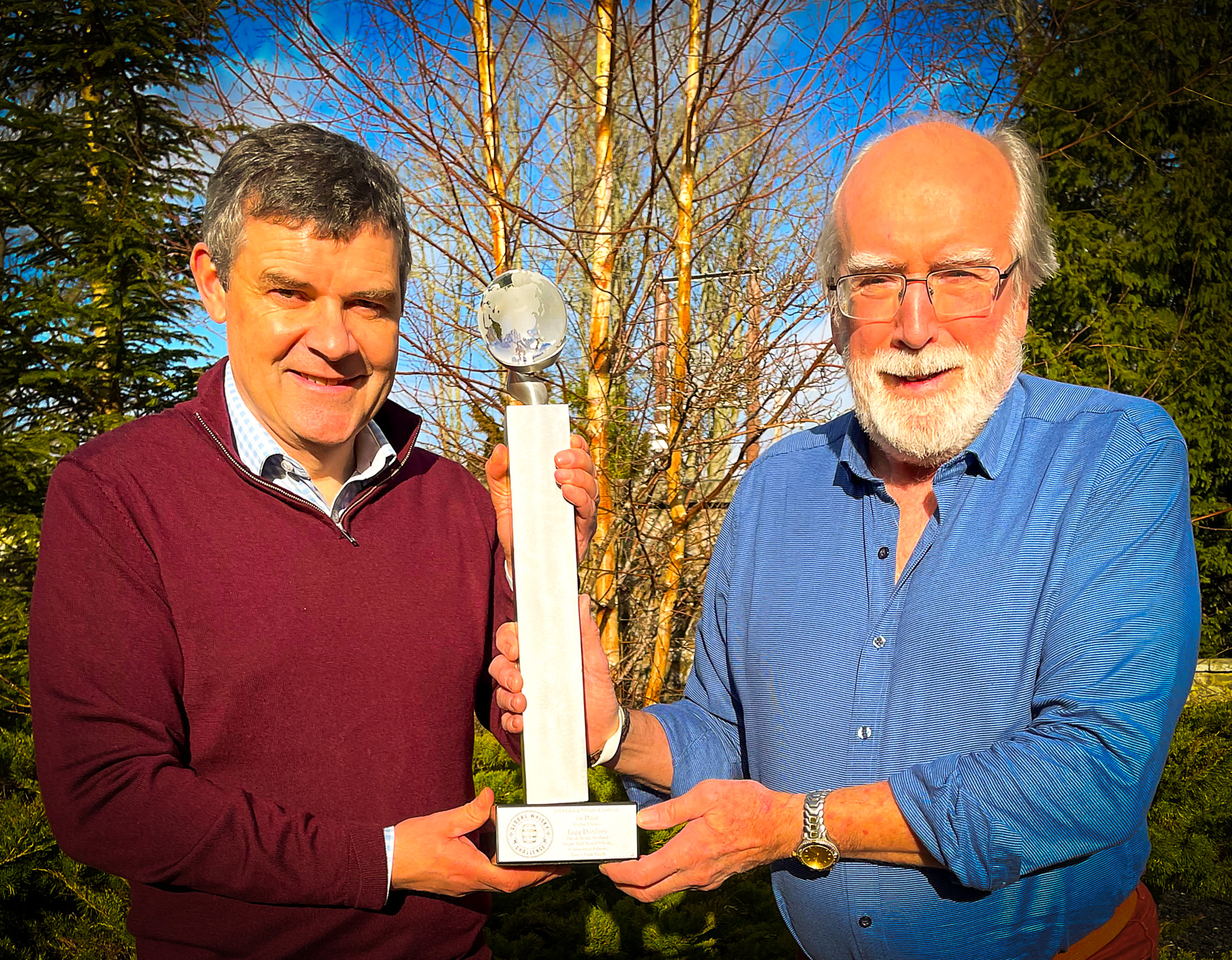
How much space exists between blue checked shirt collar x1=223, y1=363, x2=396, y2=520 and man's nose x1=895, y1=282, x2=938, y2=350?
1.20 metres

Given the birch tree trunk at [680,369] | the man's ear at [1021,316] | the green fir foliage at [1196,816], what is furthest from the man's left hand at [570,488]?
the green fir foliage at [1196,816]

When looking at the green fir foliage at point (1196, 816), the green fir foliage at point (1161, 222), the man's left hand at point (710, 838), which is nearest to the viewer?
the man's left hand at point (710, 838)

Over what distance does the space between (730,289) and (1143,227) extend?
5.73 m

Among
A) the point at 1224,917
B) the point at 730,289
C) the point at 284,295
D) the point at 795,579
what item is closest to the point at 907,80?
the point at 730,289

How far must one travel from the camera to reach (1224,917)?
177 inches

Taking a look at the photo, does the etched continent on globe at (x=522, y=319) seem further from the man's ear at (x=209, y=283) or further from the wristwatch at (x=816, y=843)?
the wristwatch at (x=816, y=843)

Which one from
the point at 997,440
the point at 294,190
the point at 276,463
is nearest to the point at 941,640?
the point at 997,440

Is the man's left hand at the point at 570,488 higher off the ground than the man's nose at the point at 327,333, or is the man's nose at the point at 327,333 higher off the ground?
the man's nose at the point at 327,333

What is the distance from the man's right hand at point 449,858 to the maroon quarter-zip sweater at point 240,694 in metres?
0.05

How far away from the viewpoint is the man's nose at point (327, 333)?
187cm

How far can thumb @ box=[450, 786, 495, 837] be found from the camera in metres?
1.69

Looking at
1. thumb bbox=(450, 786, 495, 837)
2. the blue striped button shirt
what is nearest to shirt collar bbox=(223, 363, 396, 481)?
thumb bbox=(450, 786, 495, 837)

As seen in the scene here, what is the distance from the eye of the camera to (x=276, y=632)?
1803mm

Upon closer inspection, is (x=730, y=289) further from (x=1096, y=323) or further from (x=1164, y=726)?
(x=1164, y=726)
